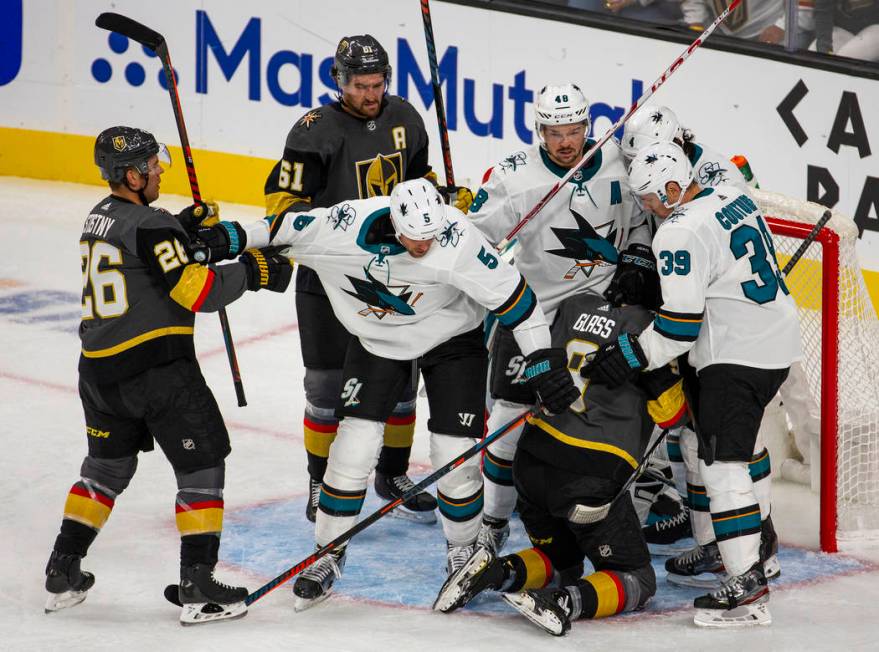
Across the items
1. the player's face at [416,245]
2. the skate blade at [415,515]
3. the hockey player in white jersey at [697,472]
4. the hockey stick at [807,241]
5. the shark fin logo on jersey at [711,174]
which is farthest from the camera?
the skate blade at [415,515]

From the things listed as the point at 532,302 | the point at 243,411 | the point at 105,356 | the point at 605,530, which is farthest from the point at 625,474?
the point at 243,411

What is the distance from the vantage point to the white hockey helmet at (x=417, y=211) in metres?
3.68

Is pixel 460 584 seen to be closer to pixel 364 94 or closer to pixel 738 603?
pixel 738 603

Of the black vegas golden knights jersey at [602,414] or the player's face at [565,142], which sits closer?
the black vegas golden knights jersey at [602,414]

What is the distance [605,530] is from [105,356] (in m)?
1.34

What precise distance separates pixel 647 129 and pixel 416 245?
88 centimetres

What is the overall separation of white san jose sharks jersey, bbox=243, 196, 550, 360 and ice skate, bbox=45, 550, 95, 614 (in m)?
0.95

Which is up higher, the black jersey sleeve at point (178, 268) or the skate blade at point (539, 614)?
the black jersey sleeve at point (178, 268)

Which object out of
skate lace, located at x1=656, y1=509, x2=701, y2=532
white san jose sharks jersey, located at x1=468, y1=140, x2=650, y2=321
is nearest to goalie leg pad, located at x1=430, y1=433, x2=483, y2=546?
white san jose sharks jersey, located at x1=468, y1=140, x2=650, y2=321

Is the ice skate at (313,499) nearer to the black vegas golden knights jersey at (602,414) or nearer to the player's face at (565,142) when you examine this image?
the black vegas golden knights jersey at (602,414)

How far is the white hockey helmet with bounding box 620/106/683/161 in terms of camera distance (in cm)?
418

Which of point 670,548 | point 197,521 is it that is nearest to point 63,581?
point 197,521

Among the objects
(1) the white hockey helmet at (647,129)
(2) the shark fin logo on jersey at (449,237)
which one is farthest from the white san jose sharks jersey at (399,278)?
(1) the white hockey helmet at (647,129)

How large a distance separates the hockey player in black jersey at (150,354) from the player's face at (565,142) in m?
0.84
